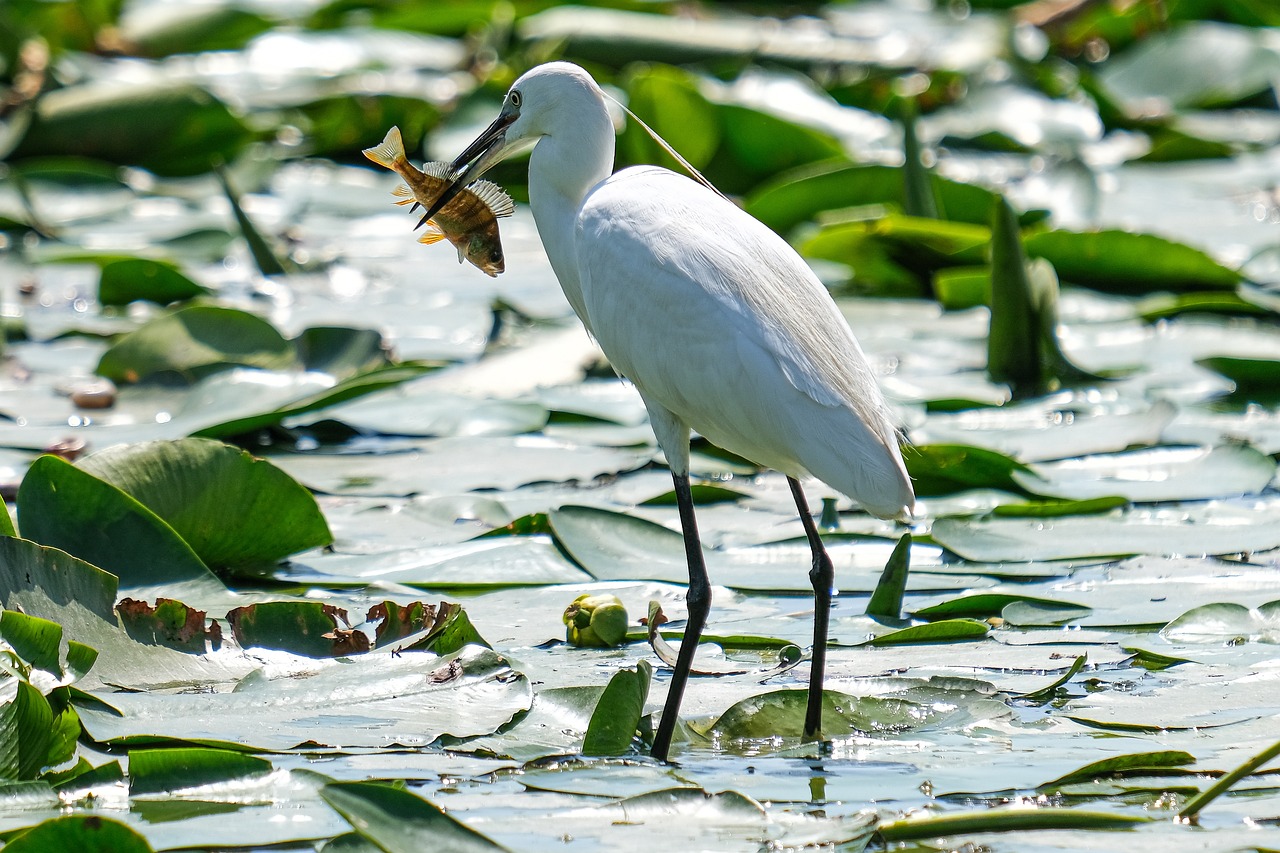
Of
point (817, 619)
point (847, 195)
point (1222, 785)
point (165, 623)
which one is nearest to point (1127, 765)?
point (1222, 785)

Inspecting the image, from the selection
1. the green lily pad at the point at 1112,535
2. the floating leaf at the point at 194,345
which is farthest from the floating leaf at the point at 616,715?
the floating leaf at the point at 194,345

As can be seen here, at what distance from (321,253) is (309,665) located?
3337 mm

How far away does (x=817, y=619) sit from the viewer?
222 cm

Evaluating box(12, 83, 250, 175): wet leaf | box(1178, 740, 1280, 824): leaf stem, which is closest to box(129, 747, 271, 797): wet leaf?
box(1178, 740, 1280, 824): leaf stem

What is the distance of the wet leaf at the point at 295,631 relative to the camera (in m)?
2.28

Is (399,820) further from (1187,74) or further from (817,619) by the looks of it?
(1187,74)

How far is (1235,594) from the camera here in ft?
8.38

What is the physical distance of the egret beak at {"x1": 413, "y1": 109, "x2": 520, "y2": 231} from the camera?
8.33 ft

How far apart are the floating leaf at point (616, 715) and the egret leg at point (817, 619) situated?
0.24m

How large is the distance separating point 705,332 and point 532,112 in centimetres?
52

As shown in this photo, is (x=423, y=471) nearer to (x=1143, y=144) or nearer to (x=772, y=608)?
(x=772, y=608)

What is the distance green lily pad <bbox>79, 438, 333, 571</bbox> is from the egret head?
1.62 ft

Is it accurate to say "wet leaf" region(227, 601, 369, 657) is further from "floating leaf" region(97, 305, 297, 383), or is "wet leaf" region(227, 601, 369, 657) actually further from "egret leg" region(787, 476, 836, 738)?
"floating leaf" region(97, 305, 297, 383)

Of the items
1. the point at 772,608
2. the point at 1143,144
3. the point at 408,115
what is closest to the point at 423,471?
the point at 772,608
